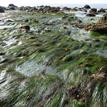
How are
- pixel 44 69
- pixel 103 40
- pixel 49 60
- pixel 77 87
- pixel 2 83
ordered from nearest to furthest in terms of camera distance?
pixel 77 87 → pixel 2 83 → pixel 44 69 → pixel 49 60 → pixel 103 40

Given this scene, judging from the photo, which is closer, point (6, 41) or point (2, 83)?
point (2, 83)

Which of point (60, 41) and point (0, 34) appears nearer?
point (60, 41)

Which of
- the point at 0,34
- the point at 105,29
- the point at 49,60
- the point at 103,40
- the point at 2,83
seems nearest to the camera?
the point at 2,83

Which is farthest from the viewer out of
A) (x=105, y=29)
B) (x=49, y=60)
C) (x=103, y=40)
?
(x=105, y=29)

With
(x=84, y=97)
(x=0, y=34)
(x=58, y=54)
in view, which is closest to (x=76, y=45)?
(x=58, y=54)

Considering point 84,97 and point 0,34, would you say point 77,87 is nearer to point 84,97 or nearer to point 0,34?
point 84,97

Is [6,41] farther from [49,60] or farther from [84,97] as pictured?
[84,97]

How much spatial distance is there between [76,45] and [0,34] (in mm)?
9602

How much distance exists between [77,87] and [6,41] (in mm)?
11044

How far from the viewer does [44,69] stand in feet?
41.2

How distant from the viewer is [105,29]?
1959 cm

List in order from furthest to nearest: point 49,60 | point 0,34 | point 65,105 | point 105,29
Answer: point 0,34 → point 105,29 → point 49,60 → point 65,105

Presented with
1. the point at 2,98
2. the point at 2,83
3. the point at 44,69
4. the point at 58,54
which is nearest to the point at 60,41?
the point at 58,54

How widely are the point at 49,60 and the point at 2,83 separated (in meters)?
3.00
